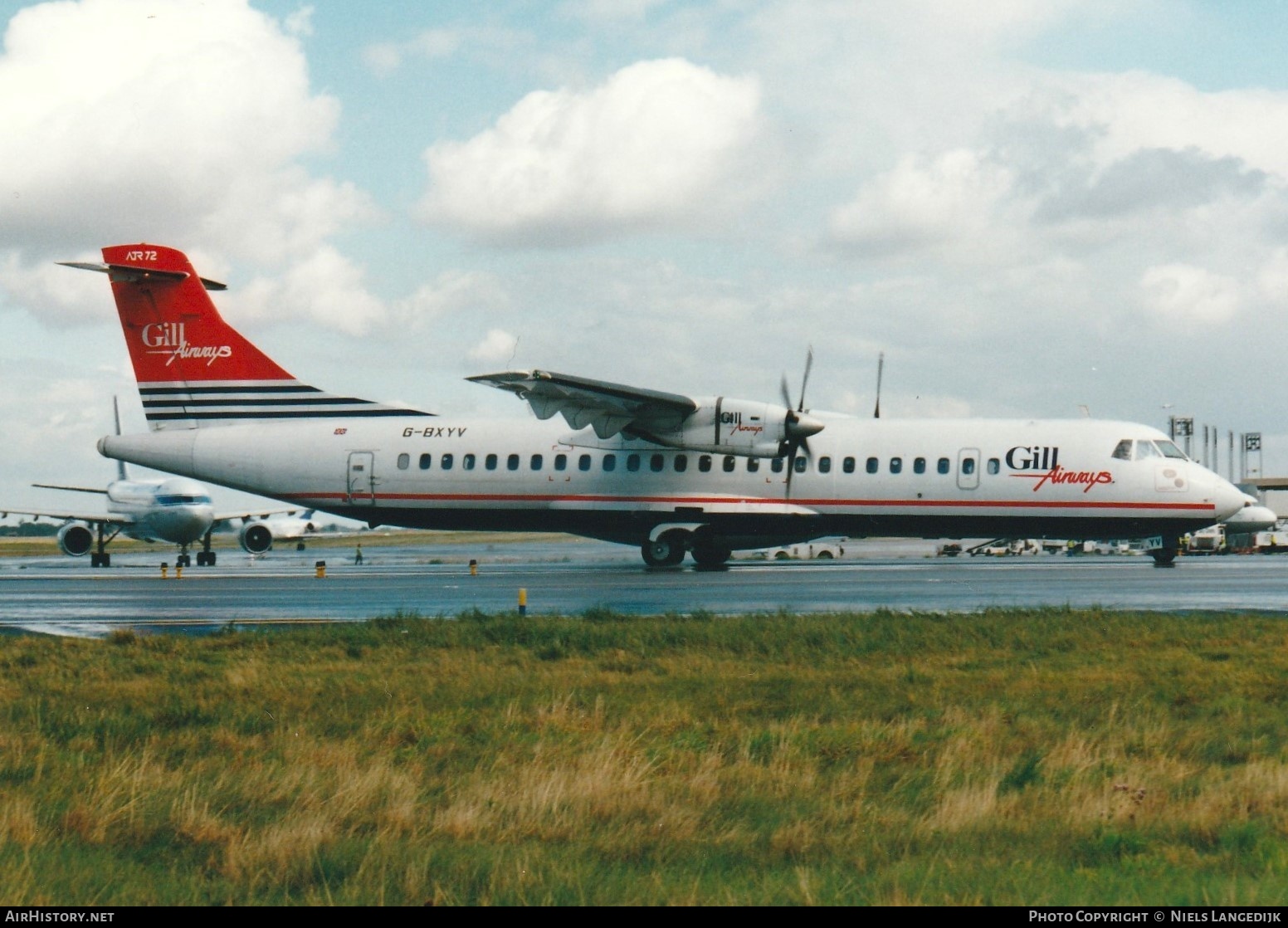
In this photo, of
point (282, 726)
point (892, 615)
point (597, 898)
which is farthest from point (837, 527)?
point (597, 898)

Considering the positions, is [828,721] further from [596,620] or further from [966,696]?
[596,620]

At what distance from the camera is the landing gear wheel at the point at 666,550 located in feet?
106

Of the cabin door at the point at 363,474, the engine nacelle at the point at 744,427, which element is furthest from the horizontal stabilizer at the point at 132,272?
the engine nacelle at the point at 744,427

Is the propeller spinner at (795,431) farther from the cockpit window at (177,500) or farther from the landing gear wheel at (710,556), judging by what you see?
the cockpit window at (177,500)

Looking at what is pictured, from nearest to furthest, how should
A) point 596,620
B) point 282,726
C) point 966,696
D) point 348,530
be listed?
point 282,726 → point 966,696 → point 596,620 → point 348,530

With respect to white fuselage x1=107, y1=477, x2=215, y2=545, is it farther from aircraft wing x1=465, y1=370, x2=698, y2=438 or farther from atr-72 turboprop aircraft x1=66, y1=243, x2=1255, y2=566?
aircraft wing x1=465, y1=370, x2=698, y2=438

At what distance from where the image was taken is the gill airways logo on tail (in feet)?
115

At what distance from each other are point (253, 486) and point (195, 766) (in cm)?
2739

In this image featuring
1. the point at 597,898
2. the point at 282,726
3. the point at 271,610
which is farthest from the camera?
the point at 271,610

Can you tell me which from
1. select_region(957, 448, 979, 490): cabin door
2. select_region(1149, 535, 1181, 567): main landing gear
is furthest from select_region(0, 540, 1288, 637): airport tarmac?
select_region(957, 448, 979, 490): cabin door

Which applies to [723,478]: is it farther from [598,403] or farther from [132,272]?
[132,272]

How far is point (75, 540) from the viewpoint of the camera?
49281mm

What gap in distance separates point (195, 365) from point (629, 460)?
1292 cm

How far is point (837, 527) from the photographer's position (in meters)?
31.2
